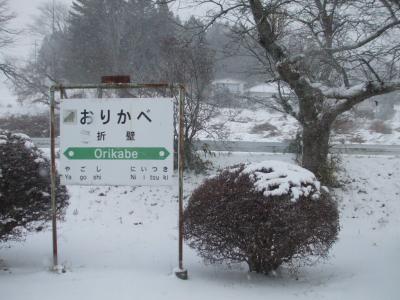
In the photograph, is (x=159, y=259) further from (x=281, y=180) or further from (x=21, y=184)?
(x=281, y=180)

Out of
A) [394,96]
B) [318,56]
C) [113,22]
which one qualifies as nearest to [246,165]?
[318,56]

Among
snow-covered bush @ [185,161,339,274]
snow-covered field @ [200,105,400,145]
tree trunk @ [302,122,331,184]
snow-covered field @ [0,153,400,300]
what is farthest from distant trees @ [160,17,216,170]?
snow-covered field @ [200,105,400,145]

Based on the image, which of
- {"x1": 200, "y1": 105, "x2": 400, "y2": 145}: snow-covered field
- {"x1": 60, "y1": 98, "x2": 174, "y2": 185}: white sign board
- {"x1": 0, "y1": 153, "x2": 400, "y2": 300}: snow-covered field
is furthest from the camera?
{"x1": 200, "y1": 105, "x2": 400, "y2": 145}: snow-covered field

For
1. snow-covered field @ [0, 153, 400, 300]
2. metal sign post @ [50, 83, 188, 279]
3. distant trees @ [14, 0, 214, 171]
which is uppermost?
distant trees @ [14, 0, 214, 171]

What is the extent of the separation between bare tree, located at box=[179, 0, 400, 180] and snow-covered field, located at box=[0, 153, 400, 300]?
1959 mm

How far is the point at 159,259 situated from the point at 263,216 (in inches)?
79.4

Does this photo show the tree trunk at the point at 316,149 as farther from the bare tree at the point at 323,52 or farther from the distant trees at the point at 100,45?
the distant trees at the point at 100,45

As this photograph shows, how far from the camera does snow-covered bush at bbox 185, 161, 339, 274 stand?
5113mm

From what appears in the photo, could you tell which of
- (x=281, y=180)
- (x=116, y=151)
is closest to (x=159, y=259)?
(x=116, y=151)

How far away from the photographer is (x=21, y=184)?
18.4 ft

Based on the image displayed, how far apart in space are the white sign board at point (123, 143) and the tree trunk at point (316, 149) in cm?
575

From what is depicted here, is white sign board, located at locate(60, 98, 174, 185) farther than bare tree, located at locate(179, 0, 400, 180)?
No

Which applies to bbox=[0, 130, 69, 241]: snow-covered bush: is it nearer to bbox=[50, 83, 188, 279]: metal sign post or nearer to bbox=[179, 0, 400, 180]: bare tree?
bbox=[50, 83, 188, 279]: metal sign post

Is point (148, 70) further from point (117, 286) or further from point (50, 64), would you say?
point (50, 64)
